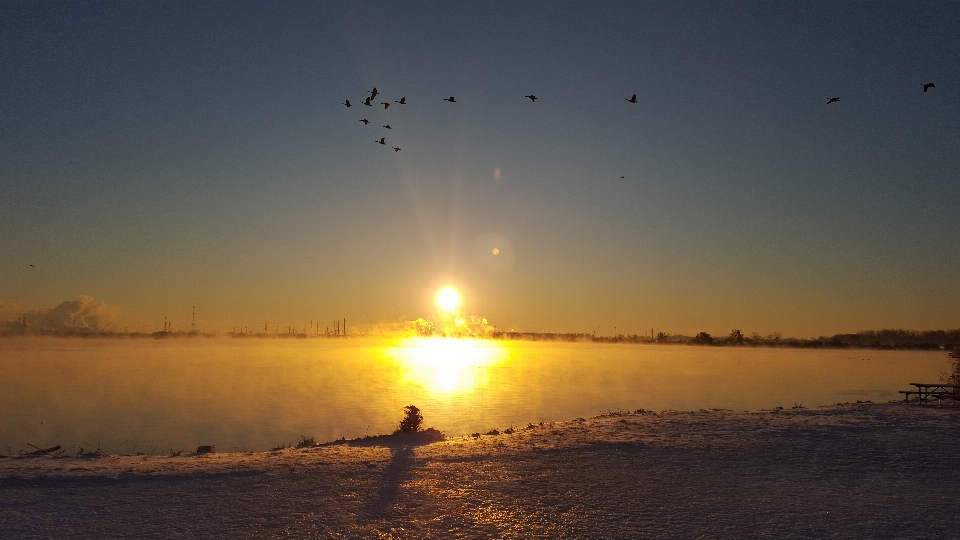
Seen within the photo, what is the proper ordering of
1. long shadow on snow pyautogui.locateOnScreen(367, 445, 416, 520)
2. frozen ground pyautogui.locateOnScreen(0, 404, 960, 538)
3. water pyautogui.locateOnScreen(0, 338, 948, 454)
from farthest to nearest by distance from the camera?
water pyautogui.locateOnScreen(0, 338, 948, 454) → long shadow on snow pyautogui.locateOnScreen(367, 445, 416, 520) → frozen ground pyautogui.locateOnScreen(0, 404, 960, 538)

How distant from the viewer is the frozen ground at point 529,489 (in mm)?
8820

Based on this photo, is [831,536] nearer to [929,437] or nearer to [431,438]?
[929,437]

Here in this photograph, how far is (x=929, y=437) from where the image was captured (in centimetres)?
1605

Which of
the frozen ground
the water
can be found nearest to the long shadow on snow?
the frozen ground

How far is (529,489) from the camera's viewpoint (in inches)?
434

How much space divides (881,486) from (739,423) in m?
7.23

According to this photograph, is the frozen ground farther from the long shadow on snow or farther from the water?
the water

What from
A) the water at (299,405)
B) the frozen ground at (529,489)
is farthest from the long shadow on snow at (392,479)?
the water at (299,405)

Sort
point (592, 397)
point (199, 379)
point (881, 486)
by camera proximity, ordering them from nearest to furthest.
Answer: point (881, 486), point (592, 397), point (199, 379)

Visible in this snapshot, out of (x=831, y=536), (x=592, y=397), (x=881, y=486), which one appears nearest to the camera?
(x=831, y=536)

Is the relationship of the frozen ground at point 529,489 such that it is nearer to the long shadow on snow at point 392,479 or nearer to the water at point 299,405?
the long shadow on snow at point 392,479

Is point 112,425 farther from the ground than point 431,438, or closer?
closer

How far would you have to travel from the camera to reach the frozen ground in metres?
8.82

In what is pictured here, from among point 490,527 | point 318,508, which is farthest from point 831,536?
point 318,508
